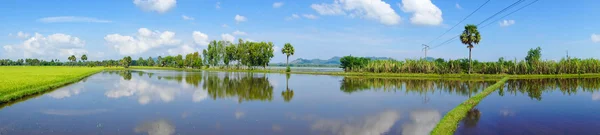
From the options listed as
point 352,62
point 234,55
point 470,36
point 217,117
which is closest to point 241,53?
point 234,55

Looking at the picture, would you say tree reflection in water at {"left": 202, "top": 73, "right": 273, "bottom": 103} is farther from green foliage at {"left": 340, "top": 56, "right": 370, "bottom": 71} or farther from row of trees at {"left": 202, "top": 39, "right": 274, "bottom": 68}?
row of trees at {"left": 202, "top": 39, "right": 274, "bottom": 68}

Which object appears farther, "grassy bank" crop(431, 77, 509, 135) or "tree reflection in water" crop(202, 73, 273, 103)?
"tree reflection in water" crop(202, 73, 273, 103)

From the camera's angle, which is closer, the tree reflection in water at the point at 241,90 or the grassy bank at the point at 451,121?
the grassy bank at the point at 451,121

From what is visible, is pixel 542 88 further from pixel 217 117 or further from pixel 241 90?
pixel 217 117

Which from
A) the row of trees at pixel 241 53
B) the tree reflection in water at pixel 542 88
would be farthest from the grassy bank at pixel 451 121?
the row of trees at pixel 241 53

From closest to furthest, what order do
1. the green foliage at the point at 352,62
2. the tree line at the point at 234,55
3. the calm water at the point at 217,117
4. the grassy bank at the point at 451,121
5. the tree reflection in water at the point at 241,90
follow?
the grassy bank at the point at 451,121
the calm water at the point at 217,117
the tree reflection in water at the point at 241,90
the green foliage at the point at 352,62
the tree line at the point at 234,55

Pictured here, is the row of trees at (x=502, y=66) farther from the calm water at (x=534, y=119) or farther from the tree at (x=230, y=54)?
the tree at (x=230, y=54)

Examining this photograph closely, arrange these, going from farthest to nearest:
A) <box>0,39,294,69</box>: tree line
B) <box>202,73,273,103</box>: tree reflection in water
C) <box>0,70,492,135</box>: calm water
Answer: <box>0,39,294,69</box>: tree line
<box>202,73,273,103</box>: tree reflection in water
<box>0,70,492,135</box>: calm water

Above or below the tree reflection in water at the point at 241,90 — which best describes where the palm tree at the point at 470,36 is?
above

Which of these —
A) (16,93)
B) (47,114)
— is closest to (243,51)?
(16,93)

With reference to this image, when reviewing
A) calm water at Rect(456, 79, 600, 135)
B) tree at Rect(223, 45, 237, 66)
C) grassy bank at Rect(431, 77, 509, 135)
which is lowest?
calm water at Rect(456, 79, 600, 135)

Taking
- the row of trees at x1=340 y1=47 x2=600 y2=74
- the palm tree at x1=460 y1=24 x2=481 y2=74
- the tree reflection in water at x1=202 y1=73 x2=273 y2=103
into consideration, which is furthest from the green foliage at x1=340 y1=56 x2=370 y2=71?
the tree reflection in water at x1=202 y1=73 x2=273 y2=103

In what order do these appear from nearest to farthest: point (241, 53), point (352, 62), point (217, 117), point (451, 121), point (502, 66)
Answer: point (451, 121)
point (217, 117)
point (502, 66)
point (352, 62)
point (241, 53)

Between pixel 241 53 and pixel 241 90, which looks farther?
pixel 241 53
